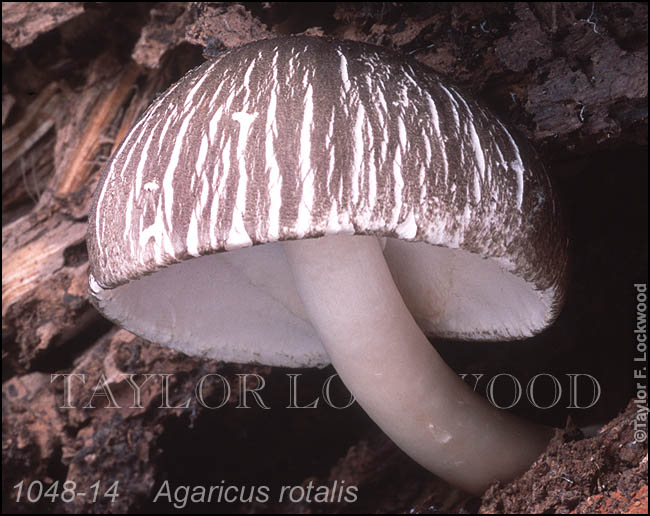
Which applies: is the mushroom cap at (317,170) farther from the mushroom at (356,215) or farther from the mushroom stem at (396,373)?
the mushroom stem at (396,373)

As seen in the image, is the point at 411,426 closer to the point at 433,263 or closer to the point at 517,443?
the point at 517,443

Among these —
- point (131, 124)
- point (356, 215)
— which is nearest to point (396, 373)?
point (356, 215)

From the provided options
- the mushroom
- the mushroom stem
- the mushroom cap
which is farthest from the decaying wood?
the mushroom cap

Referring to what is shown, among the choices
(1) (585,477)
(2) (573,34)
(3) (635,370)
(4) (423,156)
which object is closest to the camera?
(4) (423,156)

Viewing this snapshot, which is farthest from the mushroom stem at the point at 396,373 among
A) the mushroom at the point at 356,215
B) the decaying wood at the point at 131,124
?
the decaying wood at the point at 131,124

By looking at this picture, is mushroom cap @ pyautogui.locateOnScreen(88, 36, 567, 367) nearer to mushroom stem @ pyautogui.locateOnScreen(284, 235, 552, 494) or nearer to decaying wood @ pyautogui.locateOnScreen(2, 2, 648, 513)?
mushroom stem @ pyautogui.locateOnScreen(284, 235, 552, 494)

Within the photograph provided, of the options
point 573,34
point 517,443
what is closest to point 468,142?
point 573,34
